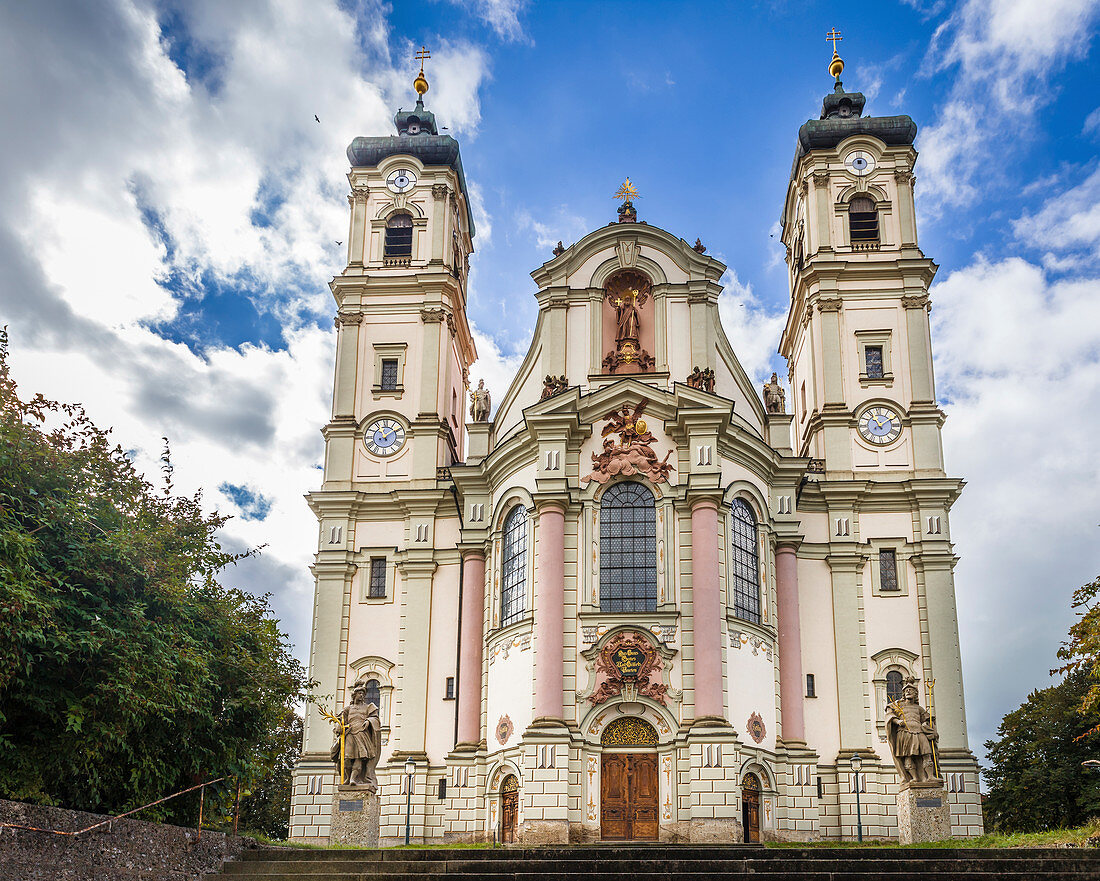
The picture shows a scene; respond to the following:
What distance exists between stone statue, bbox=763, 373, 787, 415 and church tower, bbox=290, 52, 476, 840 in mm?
9812

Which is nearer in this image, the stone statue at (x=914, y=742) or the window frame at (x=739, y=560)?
the stone statue at (x=914, y=742)

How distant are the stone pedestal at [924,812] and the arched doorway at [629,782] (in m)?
5.70

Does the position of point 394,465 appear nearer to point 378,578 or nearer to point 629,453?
point 378,578

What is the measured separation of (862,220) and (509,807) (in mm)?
21761

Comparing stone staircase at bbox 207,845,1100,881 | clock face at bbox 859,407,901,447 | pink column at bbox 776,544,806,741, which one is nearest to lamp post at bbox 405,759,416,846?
stone staircase at bbox 207,845,1100,881

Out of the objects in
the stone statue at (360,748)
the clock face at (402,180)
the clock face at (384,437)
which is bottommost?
the stone statue at (360,748)

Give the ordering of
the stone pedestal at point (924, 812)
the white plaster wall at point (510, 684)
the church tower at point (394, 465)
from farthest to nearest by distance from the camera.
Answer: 1. the church tower at point (394, 465)
2. the white plaster wall at point (510, 684)
3. the stone pedestal at point (924, 812)

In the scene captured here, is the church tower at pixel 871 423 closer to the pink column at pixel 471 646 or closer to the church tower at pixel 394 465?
the pink column at pixel 471 646

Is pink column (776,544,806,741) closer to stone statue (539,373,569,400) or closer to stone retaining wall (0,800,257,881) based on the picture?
stone statue (539,373,569,400)

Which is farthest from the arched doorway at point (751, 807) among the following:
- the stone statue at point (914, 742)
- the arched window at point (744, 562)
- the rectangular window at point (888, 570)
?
the rectangular window at point (888, 570)

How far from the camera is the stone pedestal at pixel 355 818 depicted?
24219 mm

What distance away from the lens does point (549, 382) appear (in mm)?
32625

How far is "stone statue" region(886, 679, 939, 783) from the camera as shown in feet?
86.3

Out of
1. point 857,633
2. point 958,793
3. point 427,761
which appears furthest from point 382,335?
point 958,793
